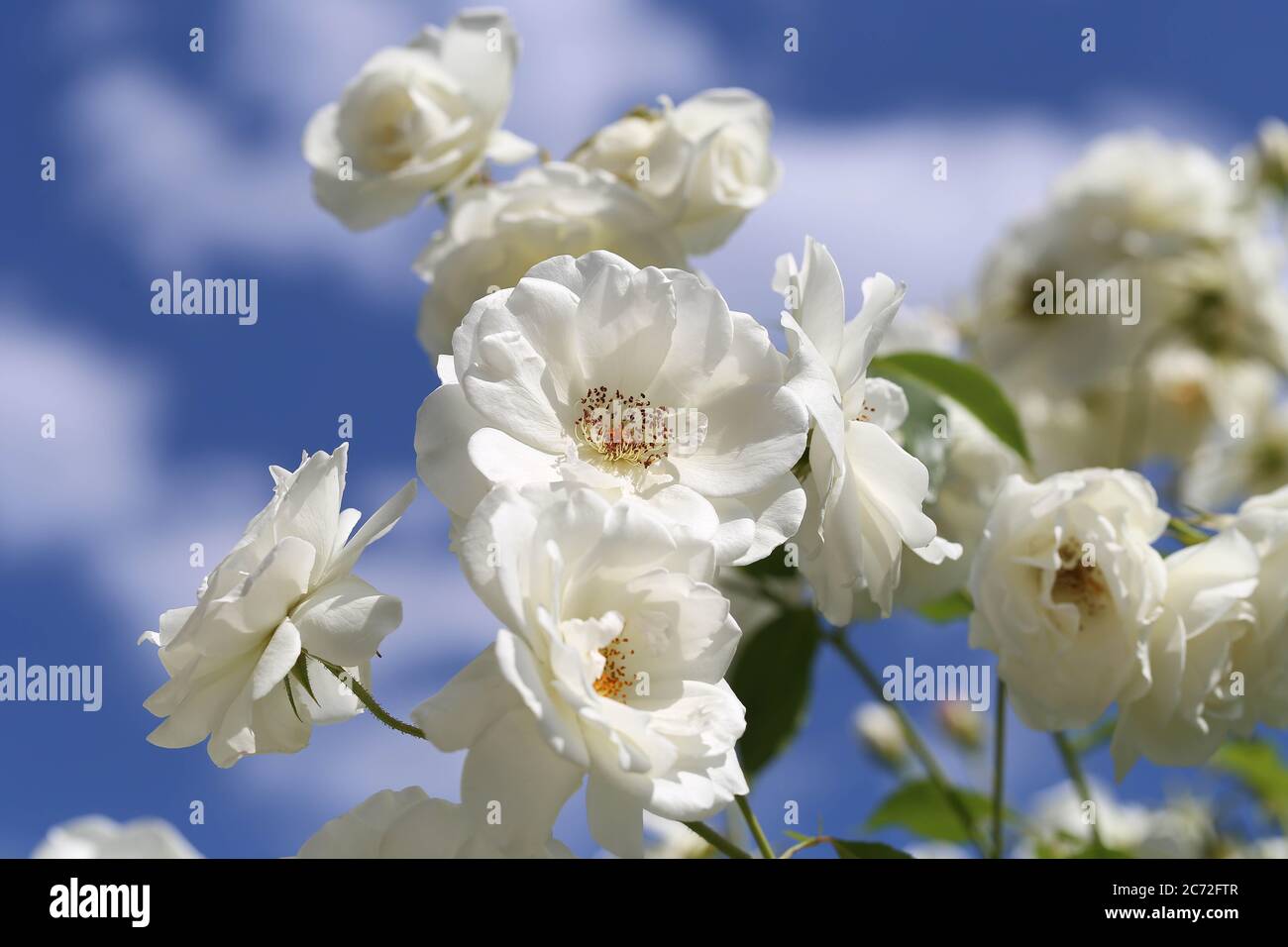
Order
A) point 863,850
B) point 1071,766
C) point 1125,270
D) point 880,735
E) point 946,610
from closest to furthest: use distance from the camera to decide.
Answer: point 863,850, point 1071,766, point 946,610, point 1125,270, point 880,735

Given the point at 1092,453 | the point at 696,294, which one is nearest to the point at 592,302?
the point at 696,294

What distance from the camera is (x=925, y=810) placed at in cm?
141

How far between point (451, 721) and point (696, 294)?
0.28m

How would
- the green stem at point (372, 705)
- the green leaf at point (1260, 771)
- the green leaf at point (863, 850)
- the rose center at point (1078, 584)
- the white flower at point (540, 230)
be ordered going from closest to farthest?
the green stem at point (372, 705) → the green leaf at point (863, 850) → the rose center at point (1078, 584) → the white flower at point (540, 230) → the green leaf at point (1260, 771)

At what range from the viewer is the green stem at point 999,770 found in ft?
3.34

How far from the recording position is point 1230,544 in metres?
0.91

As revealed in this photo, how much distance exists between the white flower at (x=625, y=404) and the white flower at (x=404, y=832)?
0.61 ft

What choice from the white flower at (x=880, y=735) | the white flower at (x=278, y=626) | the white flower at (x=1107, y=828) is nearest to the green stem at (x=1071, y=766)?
the white flower at (x=1107, y=828)

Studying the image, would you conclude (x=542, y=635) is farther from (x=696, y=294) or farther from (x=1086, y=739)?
(x=1086, y=739)

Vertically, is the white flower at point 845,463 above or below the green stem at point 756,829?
above

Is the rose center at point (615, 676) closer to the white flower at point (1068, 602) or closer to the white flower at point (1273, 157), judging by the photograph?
the white flower at point (1068, 602)

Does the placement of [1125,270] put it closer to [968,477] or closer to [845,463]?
[968,477]

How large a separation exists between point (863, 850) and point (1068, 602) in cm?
27

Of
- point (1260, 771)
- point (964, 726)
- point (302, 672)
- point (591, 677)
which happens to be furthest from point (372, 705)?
point (964, 726)
